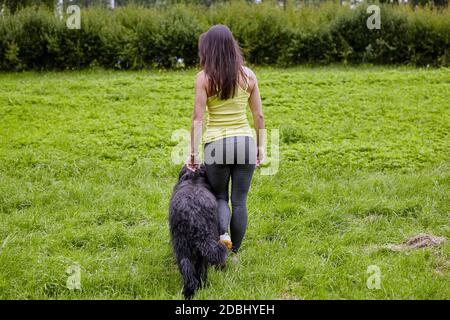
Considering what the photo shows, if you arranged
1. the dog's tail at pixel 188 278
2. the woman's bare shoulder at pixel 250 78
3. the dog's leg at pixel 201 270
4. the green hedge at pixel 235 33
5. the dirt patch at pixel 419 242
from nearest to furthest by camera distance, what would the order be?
the dog's tail at pixel 188 278, the dog's leg at pixel 201 270, the woman's bare shoulder at pixel 250 78, the dirt patch at pixel 419 242, the green hedge at pixel 235 33

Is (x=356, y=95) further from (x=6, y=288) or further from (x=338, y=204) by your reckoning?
(x=6, y=288)

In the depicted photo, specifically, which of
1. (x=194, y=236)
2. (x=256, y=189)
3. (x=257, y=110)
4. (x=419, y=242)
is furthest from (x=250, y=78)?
(x=256, y=189)

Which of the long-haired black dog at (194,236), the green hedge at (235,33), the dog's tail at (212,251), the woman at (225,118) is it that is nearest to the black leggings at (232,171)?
the woman at (225,118)

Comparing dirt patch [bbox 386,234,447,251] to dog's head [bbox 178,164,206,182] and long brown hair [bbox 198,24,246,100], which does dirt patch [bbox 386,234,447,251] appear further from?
long brown hair [bbox 198,24,246,100]

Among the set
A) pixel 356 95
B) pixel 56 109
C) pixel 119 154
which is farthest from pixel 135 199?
pixel 356 95

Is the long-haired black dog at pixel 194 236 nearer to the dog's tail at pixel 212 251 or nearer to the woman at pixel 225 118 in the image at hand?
the dog's tail at pixel 212 251

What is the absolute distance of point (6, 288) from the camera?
4176 mm

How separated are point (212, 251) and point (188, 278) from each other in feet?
0.88

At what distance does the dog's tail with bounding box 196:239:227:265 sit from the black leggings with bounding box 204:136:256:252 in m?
0.31

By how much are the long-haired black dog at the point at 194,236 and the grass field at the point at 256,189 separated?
16cm

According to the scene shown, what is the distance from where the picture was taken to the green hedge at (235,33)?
14328 mm

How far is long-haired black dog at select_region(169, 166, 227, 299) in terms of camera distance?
392 centimetres

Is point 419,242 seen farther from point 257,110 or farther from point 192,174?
point 192,174

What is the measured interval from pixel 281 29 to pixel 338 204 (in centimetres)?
998
